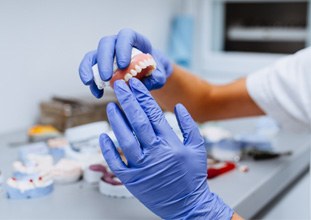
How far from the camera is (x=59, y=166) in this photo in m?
1.04

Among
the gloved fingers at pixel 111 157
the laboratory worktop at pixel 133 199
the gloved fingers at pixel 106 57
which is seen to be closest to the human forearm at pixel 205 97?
the laboratory worktop at pixel 133 199

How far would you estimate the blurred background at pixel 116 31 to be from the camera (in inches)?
55.9

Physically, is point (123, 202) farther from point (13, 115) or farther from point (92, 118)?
point (13, 115)

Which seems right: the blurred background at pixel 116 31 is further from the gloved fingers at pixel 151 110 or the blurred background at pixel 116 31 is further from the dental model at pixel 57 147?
the gloved fingers at pixel 151 110

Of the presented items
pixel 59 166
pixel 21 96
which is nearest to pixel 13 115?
pixel 21 96

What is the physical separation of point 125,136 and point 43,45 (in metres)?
0.84

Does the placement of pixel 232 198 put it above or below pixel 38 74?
below

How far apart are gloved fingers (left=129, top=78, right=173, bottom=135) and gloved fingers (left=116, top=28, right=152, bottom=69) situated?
0.18 ft

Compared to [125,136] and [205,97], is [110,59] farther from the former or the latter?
[205,97]

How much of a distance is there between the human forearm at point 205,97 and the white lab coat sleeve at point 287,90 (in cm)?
4

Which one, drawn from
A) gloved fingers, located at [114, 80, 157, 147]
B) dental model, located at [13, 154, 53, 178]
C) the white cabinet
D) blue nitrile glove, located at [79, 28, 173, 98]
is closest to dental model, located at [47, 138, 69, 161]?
dental model, located at [13, 154, 53, 178]

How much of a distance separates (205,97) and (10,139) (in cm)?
60

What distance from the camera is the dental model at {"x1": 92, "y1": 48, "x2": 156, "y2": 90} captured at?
2.74 ft

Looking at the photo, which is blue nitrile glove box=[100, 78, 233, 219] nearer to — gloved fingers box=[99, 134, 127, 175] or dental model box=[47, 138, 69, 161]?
gloved fingers box=[99, 134, 127, 175]
